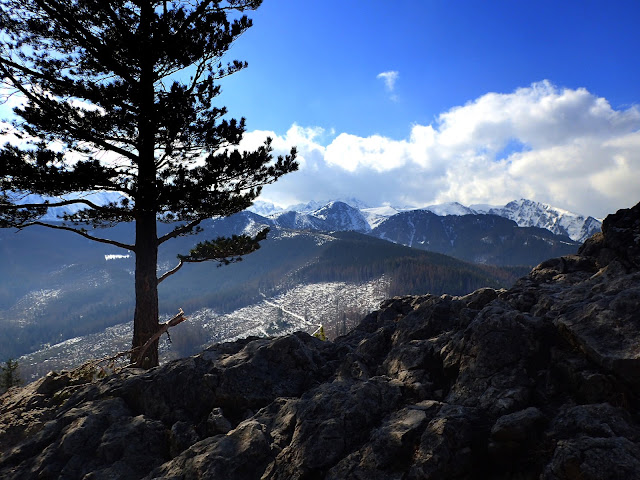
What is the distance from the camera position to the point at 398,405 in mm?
7738

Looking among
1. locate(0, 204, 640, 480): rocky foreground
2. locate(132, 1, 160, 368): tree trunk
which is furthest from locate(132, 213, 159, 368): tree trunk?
locate(0, 204, 640, 480): rocky foreground

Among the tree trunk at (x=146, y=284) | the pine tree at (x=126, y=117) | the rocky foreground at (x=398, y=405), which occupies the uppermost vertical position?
the pine tree at (x=126, y=117)

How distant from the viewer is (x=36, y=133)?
1480 cm

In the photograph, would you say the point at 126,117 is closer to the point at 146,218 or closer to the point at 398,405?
the point at 146,218

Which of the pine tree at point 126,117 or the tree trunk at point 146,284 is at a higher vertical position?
the pine tree at point 126,117

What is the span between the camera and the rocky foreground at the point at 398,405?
5.86 m

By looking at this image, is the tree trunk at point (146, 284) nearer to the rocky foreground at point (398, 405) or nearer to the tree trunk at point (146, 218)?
the tree trunk at point (146, 218)

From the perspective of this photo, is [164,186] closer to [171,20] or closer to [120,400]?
[171,20]

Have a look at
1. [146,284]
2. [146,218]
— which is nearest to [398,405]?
[146,284]

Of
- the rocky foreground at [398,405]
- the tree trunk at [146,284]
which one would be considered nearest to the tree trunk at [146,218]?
the tree trunk at [146,284]

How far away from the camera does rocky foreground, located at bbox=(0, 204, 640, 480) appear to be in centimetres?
586

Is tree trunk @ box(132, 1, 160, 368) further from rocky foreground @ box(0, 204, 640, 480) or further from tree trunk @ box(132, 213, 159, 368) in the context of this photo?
rocky foreground @ box(0, 204, 640, 480)

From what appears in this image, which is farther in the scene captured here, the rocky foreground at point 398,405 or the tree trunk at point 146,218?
the tree trunk at point 146,218

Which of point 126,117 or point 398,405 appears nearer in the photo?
point 398,405
